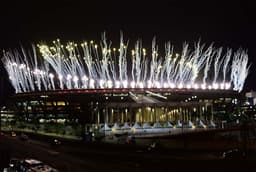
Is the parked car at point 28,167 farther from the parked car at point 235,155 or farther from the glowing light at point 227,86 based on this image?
the glowing light at point 227,86

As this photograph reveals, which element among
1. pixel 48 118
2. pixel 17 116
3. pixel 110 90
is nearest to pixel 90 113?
pixel 110 90

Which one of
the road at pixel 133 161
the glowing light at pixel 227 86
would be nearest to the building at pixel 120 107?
the glowing light at pixel 227 86

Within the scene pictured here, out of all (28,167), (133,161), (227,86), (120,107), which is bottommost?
(133,161)

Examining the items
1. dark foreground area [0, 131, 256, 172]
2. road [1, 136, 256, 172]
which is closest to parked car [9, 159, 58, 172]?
dark foreground area [0, 131, 256, 172]

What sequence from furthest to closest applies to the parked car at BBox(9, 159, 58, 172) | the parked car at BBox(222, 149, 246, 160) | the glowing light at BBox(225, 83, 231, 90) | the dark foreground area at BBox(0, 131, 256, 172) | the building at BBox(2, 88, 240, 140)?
the glowing light at BBox(225, 83, 231, 90) → the building at BBox(2, 88, 240, 140) → the parked car at BBox(222, 149, 246, 160) → the dark foreground area at BBox(0, 131, 256, 172) → the parked car at BBox(9, 159, 58, 172)

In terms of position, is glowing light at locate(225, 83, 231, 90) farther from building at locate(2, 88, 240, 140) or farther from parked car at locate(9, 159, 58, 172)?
parked car at locate(9, 159, 58, 172)

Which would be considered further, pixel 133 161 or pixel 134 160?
pixel 134 160

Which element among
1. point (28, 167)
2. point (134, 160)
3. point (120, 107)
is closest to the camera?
point (28, 167)

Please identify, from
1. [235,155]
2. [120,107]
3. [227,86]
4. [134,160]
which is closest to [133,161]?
[134,160]

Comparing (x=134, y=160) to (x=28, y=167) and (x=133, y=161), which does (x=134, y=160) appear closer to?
(x=133, y=161)

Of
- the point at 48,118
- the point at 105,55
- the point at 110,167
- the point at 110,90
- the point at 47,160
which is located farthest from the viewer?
the point at 48,118

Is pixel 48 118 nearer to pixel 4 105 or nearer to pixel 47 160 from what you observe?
pixel 4 105
